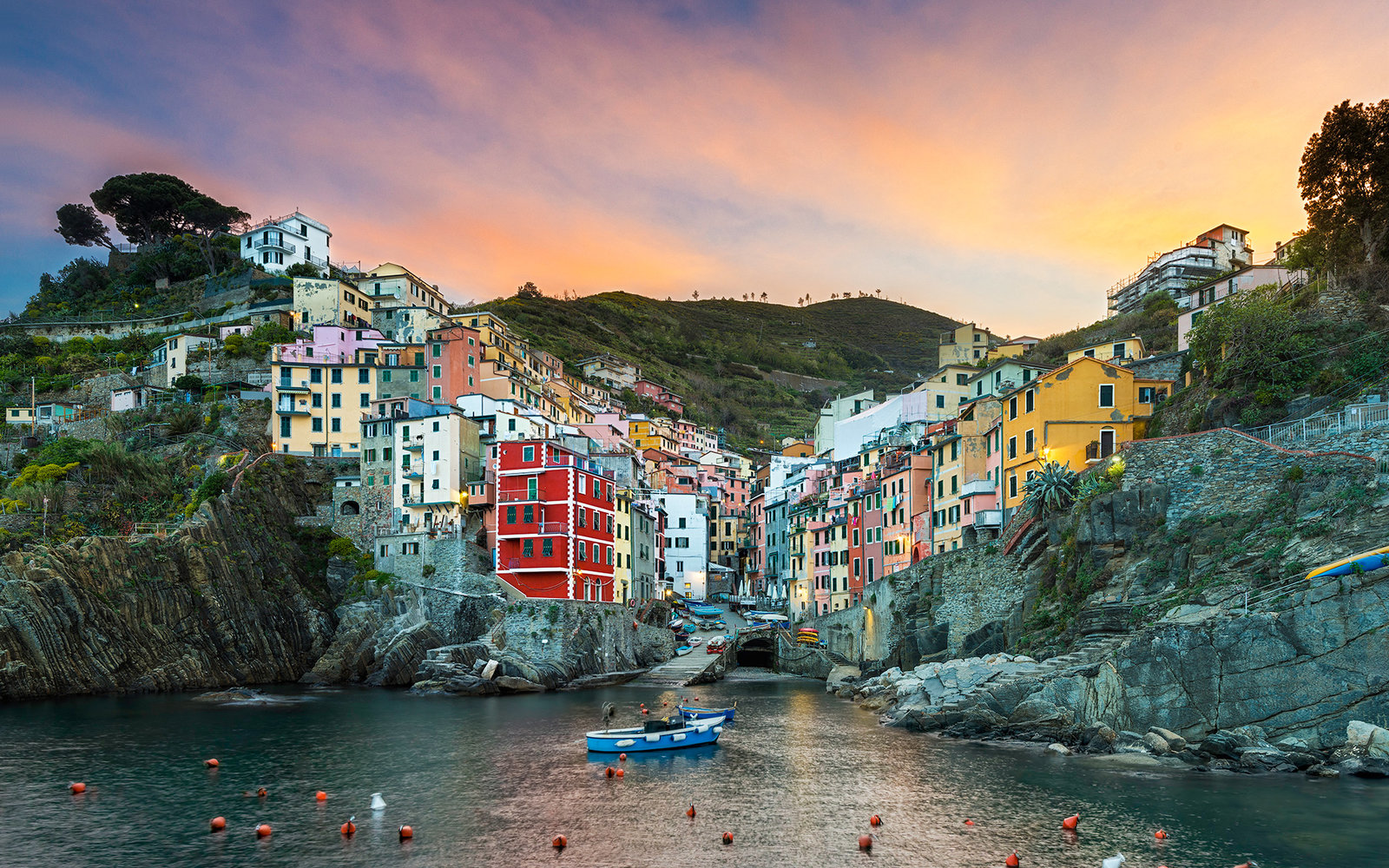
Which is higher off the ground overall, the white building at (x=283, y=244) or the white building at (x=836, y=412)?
the white building at (x=283, y=244)

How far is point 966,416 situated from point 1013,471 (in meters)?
9.20

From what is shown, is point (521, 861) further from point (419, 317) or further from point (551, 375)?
point (551, 375)

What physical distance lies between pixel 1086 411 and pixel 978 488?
10326 mm

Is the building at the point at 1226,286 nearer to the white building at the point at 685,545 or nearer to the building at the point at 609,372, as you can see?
the white building at the point at 685,545

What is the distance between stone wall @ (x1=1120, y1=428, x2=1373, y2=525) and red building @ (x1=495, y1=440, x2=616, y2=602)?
143 feet

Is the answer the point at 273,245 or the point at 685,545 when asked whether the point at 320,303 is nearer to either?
the point at 273,245

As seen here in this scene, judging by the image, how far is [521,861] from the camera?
30.2m

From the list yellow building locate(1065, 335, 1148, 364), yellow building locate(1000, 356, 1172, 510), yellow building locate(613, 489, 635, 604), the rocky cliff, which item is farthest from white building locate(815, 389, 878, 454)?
the rocky cliff

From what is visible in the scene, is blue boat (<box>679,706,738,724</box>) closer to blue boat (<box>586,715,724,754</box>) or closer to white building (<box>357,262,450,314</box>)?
blue boat (<box>586,715,724,754</box>)

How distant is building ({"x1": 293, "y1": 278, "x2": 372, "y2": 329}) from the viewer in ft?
371

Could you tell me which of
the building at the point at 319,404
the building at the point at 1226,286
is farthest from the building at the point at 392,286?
the building at the point at 1226,286

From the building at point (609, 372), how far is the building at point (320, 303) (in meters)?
60.3

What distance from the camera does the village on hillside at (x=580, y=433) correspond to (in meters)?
72.6

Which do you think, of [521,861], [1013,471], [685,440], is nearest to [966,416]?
[1013,471]
